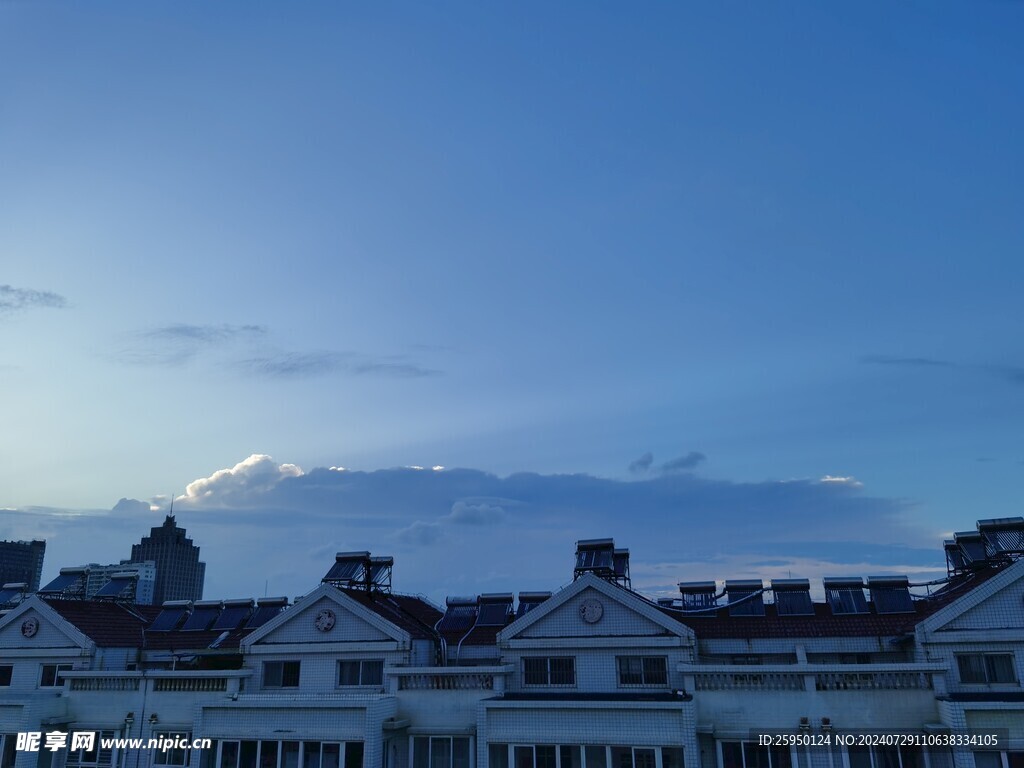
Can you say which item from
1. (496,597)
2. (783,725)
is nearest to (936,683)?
(783,725)

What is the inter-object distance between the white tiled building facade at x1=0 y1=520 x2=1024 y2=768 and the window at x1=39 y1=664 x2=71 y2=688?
0.08 m

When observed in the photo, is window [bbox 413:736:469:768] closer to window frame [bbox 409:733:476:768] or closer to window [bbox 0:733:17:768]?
window frame [bbox 409:733:476:768]

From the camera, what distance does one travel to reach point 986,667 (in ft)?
99.1

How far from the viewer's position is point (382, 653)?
35.7 m

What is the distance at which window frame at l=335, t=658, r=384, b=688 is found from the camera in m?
35.6

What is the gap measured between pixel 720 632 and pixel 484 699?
36.5 ft

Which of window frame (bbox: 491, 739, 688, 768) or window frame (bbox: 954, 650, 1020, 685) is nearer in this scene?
window frame (bbox: 491, 739, 688, 768)

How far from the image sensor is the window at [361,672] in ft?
117

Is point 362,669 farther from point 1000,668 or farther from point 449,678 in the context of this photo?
point 1000,668

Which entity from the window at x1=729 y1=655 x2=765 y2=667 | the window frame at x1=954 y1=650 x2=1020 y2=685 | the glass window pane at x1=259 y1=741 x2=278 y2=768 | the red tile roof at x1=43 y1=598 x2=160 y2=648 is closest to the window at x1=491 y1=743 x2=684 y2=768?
the window at x1=729 y1=655 x2=765 y2=667

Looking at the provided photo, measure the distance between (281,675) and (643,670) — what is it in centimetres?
1729

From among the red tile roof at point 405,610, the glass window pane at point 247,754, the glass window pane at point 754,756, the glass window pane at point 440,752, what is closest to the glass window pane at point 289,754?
the glass window pane at point 247,754

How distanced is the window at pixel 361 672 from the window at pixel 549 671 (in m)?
6.85

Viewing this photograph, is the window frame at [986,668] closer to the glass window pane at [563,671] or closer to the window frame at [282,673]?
the glass window pane at [563,671]
